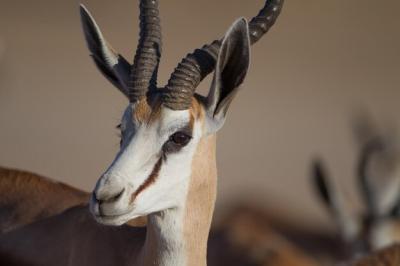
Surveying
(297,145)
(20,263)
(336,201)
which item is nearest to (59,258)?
(20,263)

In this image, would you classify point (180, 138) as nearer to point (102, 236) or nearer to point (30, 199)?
point (102, 236)

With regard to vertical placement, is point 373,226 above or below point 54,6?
below

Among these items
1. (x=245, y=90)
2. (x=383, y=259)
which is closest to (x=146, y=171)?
(x=383, y=259)

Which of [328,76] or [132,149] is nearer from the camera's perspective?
[132,149]

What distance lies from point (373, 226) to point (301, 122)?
5.48m

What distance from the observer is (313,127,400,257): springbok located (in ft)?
27.6

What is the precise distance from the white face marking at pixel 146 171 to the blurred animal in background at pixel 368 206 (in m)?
4.18

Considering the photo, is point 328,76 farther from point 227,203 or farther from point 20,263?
point 20,263

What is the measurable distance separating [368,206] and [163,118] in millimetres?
5113

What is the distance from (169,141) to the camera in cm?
416

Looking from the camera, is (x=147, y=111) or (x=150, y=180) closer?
(x=150, y=180)

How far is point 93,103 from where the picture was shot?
13562mm

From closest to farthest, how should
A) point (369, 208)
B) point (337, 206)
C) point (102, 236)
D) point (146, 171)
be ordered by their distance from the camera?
point (146, 171)
point (102, 236)
point (337, 206)
point (369, 208)

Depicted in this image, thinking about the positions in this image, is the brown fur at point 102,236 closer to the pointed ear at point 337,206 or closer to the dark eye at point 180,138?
the dark eye at point 180,138
